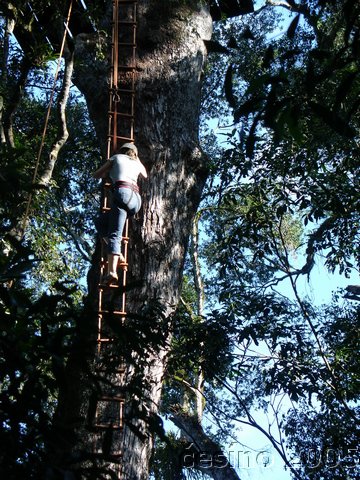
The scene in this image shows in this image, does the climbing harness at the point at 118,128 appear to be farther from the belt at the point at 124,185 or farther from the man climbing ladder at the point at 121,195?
the belt at the point at 124,185

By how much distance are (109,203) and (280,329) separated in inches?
71.3

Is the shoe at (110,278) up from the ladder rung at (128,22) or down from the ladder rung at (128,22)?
down

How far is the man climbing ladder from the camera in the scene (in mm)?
4438

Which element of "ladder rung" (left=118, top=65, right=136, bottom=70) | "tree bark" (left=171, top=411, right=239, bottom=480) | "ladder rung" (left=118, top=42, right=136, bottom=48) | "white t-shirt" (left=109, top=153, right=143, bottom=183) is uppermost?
"ladder rung" (left=118, top=42, right=136, bottom=48)

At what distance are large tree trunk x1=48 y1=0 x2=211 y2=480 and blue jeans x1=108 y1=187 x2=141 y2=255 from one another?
0.15 meters

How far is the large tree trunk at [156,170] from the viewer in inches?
158

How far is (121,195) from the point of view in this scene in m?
4.55

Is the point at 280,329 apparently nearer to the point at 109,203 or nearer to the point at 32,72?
the point at 109,203

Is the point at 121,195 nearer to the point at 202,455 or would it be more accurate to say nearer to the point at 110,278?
the point at 110,278

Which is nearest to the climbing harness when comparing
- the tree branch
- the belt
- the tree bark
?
the belt

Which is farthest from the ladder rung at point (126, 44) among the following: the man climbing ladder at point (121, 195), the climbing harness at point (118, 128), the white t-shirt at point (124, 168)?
the white t-shirt at point (124, 168)

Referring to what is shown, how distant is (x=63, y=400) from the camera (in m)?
4.00

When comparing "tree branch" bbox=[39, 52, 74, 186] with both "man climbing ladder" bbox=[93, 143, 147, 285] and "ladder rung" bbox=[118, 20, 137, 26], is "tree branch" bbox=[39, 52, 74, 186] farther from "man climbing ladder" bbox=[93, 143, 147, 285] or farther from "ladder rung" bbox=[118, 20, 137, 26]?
"man climbing ladder" bbox=[93, 143, 147, 285]

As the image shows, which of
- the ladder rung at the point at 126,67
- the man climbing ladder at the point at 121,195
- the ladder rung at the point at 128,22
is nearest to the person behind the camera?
the man climbing ladder at the point at 121,195
